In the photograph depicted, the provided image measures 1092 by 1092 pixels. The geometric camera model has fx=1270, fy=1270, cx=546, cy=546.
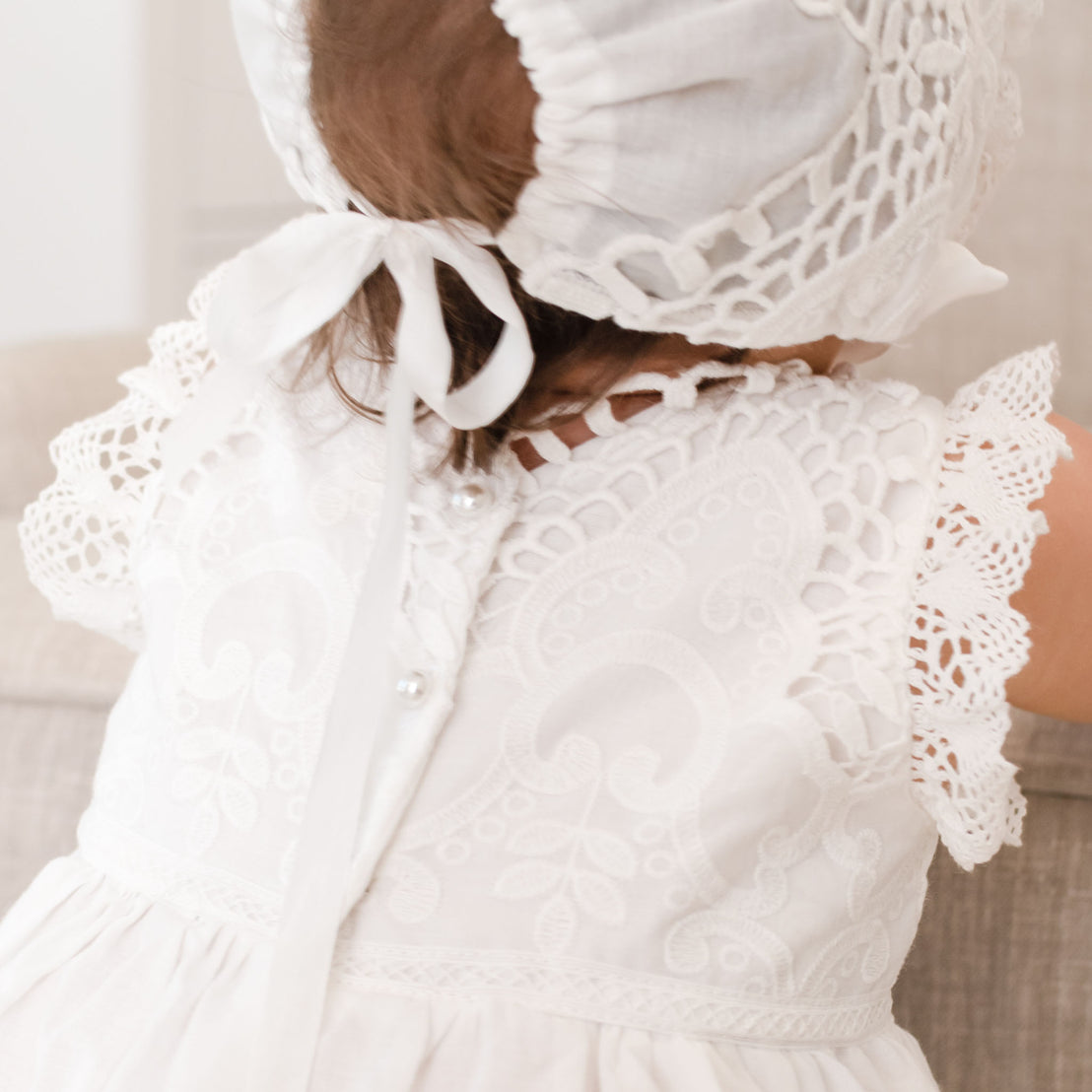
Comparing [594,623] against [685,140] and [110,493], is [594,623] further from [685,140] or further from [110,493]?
[110,493]

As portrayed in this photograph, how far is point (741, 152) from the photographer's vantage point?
446mm

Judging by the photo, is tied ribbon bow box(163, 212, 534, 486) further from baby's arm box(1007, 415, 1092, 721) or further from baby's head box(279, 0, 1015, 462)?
baby's arm box(1007, 415, 1092, 721)

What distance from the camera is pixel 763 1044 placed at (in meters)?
0.53

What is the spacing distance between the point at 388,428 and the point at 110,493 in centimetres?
24

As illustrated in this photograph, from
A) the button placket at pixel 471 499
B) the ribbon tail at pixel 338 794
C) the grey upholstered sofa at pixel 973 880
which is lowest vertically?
the grey upholstered sofa at pixel 973 880

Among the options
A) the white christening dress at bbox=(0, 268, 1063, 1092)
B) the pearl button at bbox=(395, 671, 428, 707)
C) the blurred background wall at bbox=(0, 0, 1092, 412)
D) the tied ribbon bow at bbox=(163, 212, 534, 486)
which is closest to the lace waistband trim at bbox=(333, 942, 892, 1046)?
the white christening dress at bbox=(0, 268, 1063, 1092)

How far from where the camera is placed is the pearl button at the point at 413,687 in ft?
1.70

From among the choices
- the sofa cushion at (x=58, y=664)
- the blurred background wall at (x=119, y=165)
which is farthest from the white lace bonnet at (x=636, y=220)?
the blurred background wall at (x=119, y=165)

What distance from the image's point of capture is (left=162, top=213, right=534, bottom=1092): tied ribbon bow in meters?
0.49

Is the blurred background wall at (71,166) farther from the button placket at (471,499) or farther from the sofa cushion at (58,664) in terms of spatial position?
the button placket at (471,499)

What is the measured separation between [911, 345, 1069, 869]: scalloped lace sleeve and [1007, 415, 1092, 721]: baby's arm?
20 mm

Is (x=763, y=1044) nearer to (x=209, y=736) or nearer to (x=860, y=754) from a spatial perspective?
(x=860, y=754)

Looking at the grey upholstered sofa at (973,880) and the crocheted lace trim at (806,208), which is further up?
the crocheted lace trim at (806,208)

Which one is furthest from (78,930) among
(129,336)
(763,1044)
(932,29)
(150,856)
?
(129,336)
